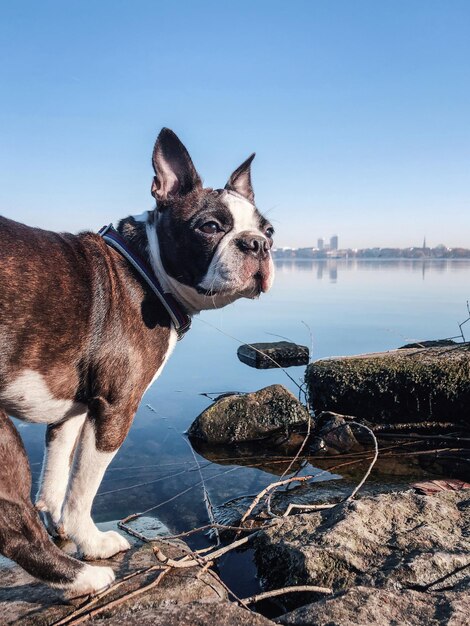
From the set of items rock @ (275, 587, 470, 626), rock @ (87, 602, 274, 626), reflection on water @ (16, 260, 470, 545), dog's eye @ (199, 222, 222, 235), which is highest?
dog's eye @ (199, 222, 222, 235)

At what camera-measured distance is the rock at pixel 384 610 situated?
222 centimetres

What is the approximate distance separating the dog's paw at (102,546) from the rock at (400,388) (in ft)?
11.7

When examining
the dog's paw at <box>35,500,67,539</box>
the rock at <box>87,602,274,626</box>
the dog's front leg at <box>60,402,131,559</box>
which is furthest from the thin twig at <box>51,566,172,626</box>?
the dog's paw at <box>35,500,67,539</box>

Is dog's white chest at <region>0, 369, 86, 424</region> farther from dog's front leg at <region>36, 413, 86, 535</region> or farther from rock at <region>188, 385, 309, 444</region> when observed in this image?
rock at <region>188, 385, 309, 444</region>

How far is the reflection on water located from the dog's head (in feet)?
5.54

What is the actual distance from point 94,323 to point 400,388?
4.06 m

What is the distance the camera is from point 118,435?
12.1ft

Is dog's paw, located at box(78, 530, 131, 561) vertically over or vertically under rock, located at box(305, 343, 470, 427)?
under

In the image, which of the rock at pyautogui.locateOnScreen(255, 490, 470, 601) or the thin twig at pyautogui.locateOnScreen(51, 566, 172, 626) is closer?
the thin twig at pyautogui.locateOnScreen(51, 566, 172, 626)

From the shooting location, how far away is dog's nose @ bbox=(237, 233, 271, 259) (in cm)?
407

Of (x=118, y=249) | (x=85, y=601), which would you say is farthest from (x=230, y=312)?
(x=85, y=601)

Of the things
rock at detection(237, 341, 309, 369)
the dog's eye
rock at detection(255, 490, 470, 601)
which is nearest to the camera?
rock at detection(255, 490, 470, 601)

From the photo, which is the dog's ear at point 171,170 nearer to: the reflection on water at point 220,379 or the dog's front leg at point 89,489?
the dog's front leg at point 89,489

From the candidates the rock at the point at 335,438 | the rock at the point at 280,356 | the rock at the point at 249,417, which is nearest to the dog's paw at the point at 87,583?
the rock at the point at 249,417
